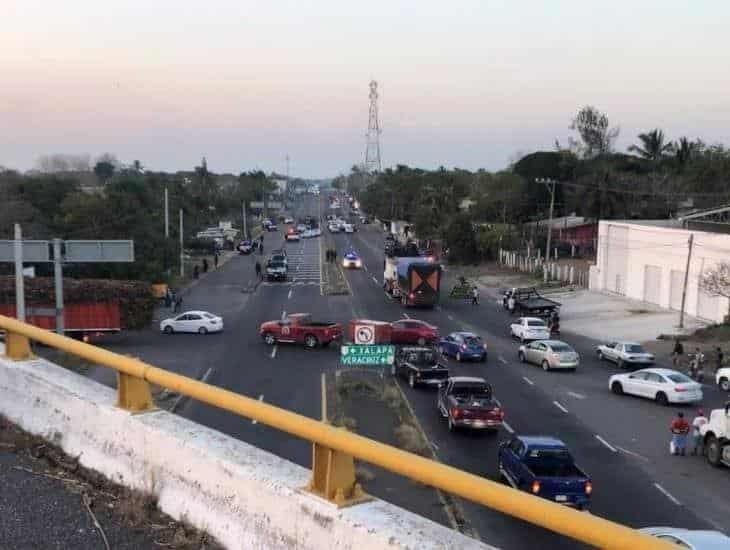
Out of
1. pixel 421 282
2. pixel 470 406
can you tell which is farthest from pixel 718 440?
pixel 421 282

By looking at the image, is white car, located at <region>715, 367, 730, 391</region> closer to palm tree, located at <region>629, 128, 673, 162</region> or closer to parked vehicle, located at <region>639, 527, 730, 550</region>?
parked vehicle, located at <region>639, 527, 730, 550</region>

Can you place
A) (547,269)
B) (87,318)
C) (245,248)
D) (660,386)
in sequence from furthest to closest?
(245,248)
(547,269)
(87,318)
(660,386)

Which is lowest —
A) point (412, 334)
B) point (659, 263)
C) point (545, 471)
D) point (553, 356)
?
point (412, 334)

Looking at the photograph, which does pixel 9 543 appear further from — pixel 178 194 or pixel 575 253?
pixel 178 194

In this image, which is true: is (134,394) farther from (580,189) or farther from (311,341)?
(580,189)

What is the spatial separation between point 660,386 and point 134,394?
21957mm

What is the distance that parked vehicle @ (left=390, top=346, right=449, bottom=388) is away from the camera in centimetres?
2516

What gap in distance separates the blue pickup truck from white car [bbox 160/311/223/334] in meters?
23.4

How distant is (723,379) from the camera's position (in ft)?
87.5

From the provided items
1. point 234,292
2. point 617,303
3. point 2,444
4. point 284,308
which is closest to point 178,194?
point 234,292

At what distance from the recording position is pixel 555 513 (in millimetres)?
2955

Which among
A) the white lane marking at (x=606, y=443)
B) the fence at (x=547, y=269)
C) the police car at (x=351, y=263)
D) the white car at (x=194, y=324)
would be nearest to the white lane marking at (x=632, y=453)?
the white lane marking at (x=606, y=443)

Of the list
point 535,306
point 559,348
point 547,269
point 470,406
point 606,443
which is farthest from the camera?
point 547,269

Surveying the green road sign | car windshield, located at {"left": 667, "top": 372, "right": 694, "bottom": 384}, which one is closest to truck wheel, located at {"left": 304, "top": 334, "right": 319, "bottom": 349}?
the green road sign
